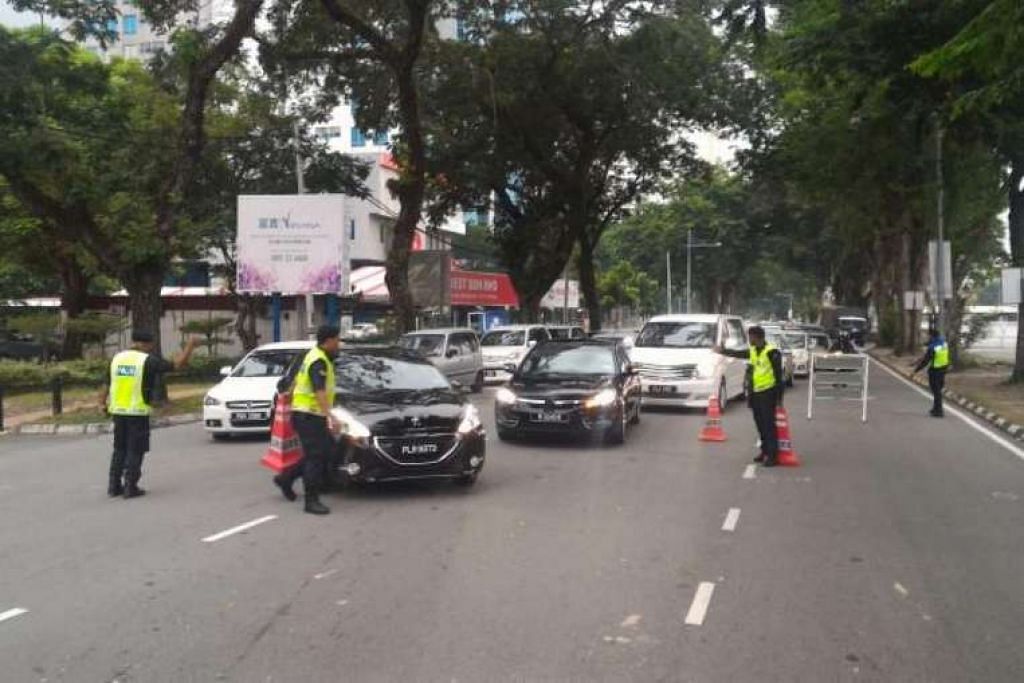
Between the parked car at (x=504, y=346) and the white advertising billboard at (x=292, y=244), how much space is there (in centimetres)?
507

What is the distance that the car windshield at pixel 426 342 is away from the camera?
21938 mm

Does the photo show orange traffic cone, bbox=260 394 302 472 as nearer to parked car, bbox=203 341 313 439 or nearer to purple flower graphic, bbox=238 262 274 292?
parked car, bbox=203 341 313 439

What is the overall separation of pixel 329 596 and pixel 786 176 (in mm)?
29953

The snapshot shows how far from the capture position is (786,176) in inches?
1305

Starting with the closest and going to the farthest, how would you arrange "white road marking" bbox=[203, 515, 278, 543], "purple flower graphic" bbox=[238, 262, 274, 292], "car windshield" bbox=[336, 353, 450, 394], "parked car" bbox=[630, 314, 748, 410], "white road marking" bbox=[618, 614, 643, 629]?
"white road marking" bbox=[618, 614, 643, 629] < "white road marking" bbox=[203, 515, 278, 543] < "car windshield" bbox=[336, 353, 450, 394] < "parked car" bbox=[630, 314, 748, 410] < "purple flower graphic" bbox=[238, 262, 274, 292]

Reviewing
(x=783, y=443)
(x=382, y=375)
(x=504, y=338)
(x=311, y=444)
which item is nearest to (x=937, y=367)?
(x=783, y=443)

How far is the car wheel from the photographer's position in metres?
12.8

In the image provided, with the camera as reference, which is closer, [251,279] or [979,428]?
[979,428]

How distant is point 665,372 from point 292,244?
9643mm

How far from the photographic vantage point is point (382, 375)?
33.3 ft

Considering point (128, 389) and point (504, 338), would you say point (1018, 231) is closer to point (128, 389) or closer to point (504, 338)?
point (504, 338)

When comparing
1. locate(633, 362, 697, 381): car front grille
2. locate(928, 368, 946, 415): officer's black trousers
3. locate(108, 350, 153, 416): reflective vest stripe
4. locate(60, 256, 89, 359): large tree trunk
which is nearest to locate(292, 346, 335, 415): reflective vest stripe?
locate(108, 350, 153, 416): reflective vest stripe

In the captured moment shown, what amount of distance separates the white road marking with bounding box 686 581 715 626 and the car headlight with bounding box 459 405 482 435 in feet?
11.5

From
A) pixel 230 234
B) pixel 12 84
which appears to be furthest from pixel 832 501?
pixel 230 234
